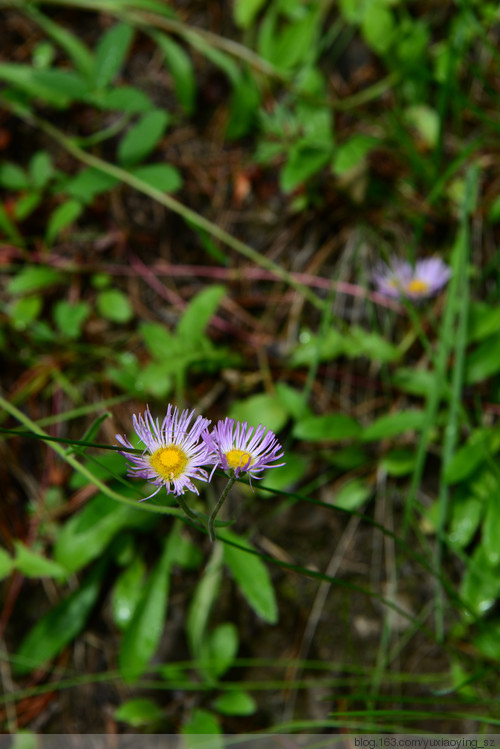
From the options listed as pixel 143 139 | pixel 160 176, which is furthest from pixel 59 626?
pixel 143 139

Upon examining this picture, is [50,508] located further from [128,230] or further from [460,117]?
[460,117]

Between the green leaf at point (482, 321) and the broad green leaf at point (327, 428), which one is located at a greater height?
the green leaf at point (482, 321)

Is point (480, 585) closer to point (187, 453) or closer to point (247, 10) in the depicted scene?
point (187, 453)

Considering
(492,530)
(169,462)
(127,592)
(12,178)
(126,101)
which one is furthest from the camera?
(12,178)

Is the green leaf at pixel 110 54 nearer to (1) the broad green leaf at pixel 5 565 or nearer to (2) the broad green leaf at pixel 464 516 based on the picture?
(1) the broad green leaf at pixel 5 565

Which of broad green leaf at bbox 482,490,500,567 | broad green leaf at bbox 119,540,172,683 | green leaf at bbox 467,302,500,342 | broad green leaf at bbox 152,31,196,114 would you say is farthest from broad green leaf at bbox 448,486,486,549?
broad green leaf at bbox 152,31,196,114

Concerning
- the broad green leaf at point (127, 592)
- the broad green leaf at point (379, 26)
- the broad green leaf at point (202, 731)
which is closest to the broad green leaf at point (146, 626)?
the broad green leaf at point (127, 592)

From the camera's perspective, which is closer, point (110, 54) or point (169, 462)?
point (169, 462)
